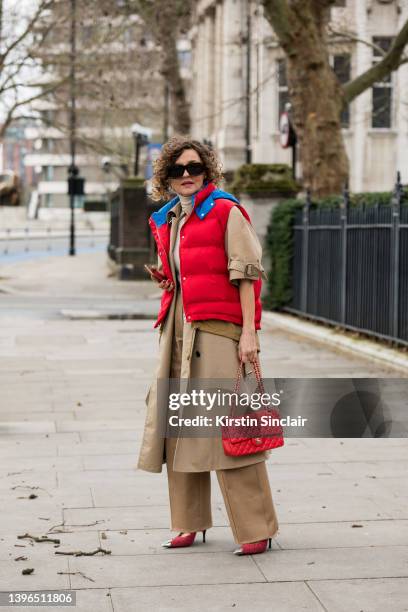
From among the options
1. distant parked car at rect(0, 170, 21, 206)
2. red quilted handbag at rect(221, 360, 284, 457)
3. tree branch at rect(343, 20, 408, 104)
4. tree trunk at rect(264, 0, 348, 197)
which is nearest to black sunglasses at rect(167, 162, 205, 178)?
red quilted handbag at rect(221, 360, 284, 457)

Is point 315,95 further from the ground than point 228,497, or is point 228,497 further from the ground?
point 315,95

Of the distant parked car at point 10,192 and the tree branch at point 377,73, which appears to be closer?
the tree branch at point 377,73

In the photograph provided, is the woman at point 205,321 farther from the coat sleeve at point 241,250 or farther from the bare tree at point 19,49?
the bare tree at point 19,49

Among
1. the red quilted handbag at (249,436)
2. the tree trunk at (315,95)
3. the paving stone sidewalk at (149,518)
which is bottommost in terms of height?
the paving stone sidewalk at (149,518)

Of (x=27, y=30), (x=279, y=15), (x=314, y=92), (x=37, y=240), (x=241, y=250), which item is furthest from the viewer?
(x=37, y=240)

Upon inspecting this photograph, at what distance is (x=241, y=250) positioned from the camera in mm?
5750

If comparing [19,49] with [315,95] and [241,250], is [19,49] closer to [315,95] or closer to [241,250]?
[315,95]

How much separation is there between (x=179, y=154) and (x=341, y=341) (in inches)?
406

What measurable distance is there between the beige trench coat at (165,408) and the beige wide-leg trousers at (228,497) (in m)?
0.06

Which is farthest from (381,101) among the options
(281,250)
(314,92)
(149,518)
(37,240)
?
(149,518)

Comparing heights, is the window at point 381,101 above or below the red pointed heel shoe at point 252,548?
above

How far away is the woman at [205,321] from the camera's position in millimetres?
5816

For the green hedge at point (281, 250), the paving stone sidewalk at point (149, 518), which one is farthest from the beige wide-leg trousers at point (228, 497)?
the green hedge at point (281, 250)

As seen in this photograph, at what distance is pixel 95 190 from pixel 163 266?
368 feet
